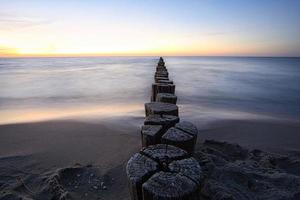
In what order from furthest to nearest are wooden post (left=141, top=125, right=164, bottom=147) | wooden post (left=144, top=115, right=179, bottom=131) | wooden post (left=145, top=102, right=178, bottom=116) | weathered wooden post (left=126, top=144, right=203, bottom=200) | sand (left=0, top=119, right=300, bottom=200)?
sand (left=0, top=119, right=300, bottom=200) < wooden post (left=145, top=102, right=178, bottom=116) < wooden post (left=144, top=115, right=179, bottom=131) < wooden post (left=141, top=125, right=164, bottom=147) < weathered wooden post (left=126, top=144, right=203, bottom=200)

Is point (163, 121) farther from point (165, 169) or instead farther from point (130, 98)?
point (130, 98)

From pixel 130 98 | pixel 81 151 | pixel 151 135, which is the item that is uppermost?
pixel 151 135

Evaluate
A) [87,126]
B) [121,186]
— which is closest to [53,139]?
A: [87,126]

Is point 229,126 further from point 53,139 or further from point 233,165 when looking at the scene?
point 53,139

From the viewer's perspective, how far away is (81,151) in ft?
15.0

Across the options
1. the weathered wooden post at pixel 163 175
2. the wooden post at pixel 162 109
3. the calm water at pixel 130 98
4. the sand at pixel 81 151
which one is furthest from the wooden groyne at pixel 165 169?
the calm water at pixel 130 98

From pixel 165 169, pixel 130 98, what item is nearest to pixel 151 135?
pixel 165 169

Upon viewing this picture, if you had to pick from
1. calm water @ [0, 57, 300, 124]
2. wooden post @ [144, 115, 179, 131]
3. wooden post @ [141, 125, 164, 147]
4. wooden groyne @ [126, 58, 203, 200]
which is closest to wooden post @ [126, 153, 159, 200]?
wooden groyne @ [126, 58, 203, 200]

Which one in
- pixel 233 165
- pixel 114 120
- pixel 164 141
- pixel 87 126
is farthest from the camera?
pixel 114 120

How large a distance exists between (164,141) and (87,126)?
176 inches

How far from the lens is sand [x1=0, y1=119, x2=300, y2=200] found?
3293 millimetres

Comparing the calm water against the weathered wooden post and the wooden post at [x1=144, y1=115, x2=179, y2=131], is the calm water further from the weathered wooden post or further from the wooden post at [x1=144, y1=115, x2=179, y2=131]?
the weathered wooden post

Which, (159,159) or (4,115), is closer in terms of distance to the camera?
(159,159)

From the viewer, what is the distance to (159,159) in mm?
1869
